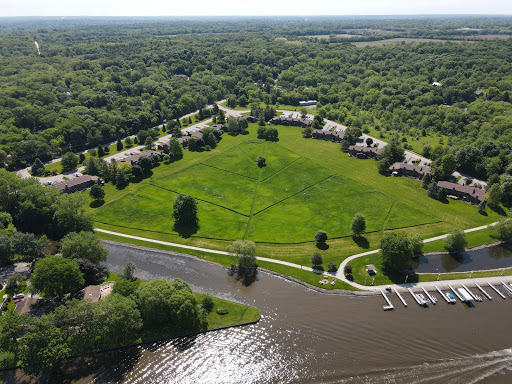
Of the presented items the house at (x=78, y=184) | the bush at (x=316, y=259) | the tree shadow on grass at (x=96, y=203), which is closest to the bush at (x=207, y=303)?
the bush at (x=316, y=259)

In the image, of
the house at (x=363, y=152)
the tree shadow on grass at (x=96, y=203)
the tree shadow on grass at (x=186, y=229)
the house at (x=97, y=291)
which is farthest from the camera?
the house at (x=363, y=152)

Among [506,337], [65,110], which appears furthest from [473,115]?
→ [65,110]

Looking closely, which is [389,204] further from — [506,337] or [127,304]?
[127,304]

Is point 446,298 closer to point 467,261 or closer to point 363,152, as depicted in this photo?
point 467,261

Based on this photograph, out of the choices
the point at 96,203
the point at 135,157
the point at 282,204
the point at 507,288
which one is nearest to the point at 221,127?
the point at 135,157

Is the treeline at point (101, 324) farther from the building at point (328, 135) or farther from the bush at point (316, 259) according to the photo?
the building at point (328, 135)
